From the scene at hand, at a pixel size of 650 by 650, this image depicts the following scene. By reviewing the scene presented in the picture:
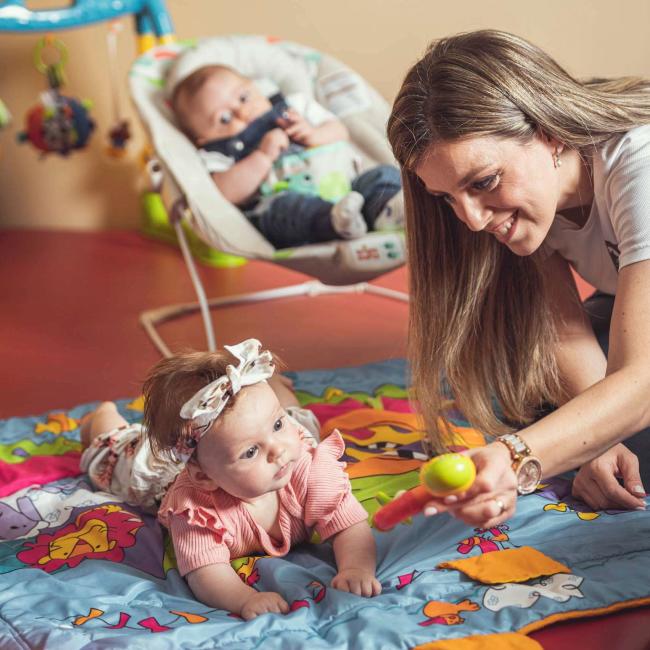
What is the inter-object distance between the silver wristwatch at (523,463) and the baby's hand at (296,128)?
1.88 m

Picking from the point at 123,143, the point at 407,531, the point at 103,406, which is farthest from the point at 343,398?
the point at 123,143

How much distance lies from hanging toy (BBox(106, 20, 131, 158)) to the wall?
34 mm

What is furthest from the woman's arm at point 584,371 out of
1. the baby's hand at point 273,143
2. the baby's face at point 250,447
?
the baby's hand at point 273,143

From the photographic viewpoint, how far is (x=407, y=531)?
4.96 feet

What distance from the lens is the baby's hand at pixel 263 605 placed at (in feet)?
4.33

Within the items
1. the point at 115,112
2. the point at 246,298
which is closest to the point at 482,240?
the point at 246,298

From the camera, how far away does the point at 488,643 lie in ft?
3.98

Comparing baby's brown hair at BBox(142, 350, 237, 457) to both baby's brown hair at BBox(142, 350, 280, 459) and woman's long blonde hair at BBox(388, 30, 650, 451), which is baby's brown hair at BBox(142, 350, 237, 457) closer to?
baby's brown hair at BBox(142, 350, 280, 459)

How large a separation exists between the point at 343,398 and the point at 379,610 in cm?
95

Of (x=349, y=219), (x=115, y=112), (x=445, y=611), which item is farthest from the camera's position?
(x=115, y=112)

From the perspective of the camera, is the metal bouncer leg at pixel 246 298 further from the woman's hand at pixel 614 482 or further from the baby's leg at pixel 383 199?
the woman's hand at pixel 614 482

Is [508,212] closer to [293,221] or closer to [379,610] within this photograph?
[379,610]

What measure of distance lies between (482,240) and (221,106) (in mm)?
1412

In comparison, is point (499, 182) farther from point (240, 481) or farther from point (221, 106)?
point (221, 106)
